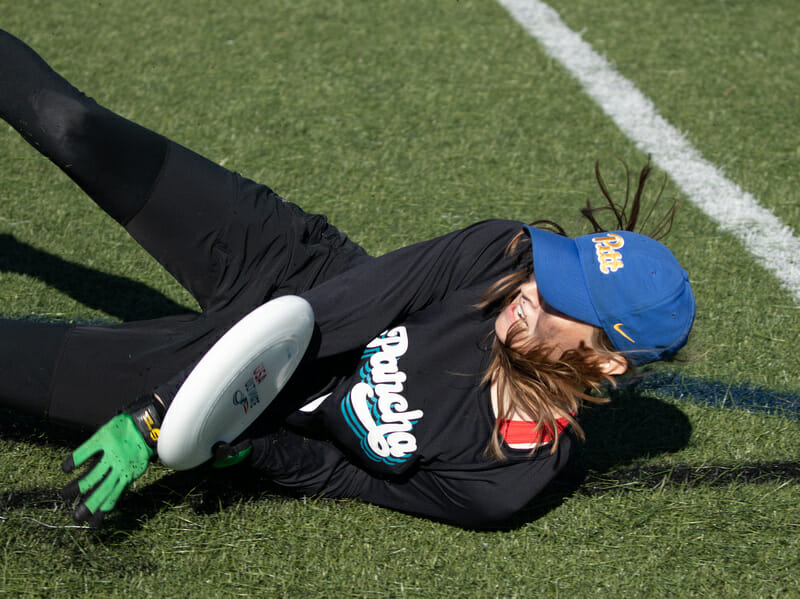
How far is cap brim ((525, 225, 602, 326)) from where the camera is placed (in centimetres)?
199

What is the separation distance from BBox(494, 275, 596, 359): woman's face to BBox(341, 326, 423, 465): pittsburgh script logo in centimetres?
32

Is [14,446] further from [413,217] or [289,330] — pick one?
[413,217]

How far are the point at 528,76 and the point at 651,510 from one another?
121 inches

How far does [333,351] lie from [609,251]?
0.81 metres

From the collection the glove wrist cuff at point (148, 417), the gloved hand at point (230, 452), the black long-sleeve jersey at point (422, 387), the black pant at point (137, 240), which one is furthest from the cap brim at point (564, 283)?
the glove wrist cuff at point (148, 417)

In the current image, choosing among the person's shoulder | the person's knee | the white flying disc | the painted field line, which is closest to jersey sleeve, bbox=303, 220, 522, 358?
the person's shoulder

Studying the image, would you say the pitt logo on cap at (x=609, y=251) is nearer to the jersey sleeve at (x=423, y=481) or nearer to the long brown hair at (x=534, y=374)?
the long brown hair at (x=534, y=374)

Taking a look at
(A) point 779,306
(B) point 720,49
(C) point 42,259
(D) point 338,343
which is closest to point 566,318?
(D) point 338,343

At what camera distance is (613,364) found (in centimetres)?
207

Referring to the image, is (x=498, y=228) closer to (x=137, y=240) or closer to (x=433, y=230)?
(x=137, y=240)

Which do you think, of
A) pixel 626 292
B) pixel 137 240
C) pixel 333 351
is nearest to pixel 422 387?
pixel 333 351

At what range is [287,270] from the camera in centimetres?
250

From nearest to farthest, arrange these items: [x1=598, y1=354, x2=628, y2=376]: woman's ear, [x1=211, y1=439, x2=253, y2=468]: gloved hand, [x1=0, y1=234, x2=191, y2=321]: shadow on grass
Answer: [x1=598, y1=354, x2=628, y2=376]: woman's ear, [x1=211, y1=439, x2=253, y2=468]: gloved hand, [x1=0, y1=234, x2=191, y2=321]: shadow on grass

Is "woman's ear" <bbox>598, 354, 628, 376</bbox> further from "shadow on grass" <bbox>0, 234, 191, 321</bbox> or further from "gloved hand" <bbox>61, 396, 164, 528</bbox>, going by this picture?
"shadow on grass" <bbox>0, 234, 191, 321</bbox>
